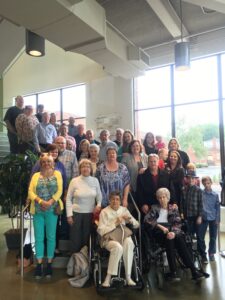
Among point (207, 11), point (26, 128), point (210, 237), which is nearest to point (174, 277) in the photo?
point (210, 237)

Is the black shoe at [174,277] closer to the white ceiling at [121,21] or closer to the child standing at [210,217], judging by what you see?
the child standing at [210,217]

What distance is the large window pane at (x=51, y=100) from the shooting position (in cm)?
990

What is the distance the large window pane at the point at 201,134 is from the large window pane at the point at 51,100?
4201 millimetres

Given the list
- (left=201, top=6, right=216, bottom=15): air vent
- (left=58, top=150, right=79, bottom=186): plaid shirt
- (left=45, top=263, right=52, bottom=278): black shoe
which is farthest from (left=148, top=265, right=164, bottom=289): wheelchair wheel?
(left=201, top=6, right=216, bottom=15): air vent

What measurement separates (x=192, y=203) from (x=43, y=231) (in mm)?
2044

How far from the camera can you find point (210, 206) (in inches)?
176

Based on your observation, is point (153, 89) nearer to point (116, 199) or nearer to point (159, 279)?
point (116, 199)

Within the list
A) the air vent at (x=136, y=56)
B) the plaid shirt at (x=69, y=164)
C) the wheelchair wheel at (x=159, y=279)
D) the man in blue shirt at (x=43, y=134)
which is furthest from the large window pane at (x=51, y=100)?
the wheelchair wheel at (x=159, y=279)

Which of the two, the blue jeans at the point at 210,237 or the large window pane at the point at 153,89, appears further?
the large window pane at the point at 153,89

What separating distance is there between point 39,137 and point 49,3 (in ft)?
7.28

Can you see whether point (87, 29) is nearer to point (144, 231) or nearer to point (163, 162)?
point (163, 162)

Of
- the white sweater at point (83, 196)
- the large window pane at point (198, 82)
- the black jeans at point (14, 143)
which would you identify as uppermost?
the large window pane at point (198, 82)

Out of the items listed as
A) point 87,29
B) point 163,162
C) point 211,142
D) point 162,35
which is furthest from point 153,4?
point 211,142

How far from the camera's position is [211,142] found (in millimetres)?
6961
